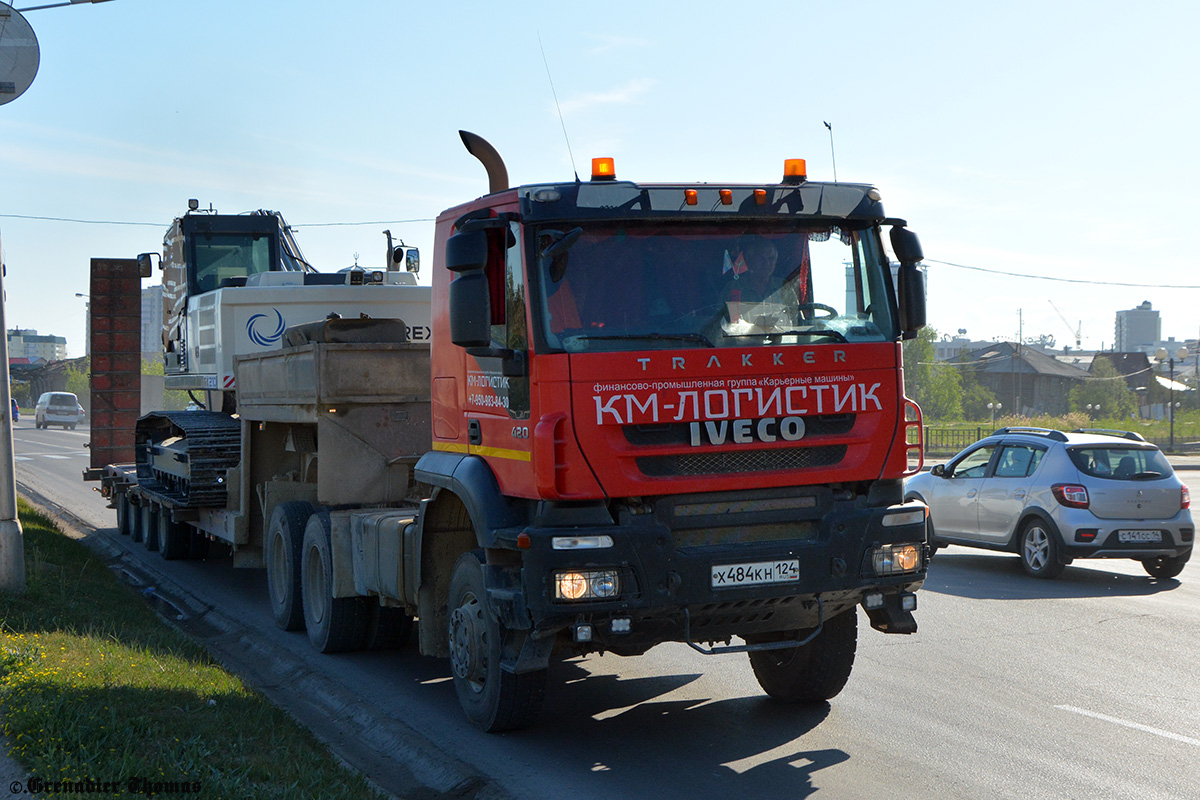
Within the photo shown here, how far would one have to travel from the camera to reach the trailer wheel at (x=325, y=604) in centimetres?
860

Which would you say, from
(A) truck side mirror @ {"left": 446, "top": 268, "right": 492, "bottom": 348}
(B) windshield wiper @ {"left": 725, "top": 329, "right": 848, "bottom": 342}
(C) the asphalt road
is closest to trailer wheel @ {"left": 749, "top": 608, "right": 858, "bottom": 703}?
(C) the asphalt road

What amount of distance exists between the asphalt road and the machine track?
5.25 ft

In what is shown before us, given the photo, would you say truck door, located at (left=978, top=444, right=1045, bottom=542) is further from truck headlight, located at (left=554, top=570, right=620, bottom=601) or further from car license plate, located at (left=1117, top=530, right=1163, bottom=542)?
truck headlight, located at (left=554, top=570, right=620, bottom=601)

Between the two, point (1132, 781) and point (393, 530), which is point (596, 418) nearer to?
point (393, 530)

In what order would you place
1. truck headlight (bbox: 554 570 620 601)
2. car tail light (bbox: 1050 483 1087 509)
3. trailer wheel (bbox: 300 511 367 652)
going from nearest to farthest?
truck headlight (bbox: 554 570 620 601), trailer wheel (bbox: 300 511 367 652), car tail light (bbox: 1050 483 1087 509)

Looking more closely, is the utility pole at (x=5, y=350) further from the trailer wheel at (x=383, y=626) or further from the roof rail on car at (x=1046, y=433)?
the roof rail on car at (x=1046, y=433)

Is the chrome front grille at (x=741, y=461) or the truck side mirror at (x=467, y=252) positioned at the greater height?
the truck side mirror at (x=467, y=252)

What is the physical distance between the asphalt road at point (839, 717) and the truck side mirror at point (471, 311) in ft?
7.02

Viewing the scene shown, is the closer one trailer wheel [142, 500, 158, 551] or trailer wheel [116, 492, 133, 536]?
trailer wheel [142, 500, 158, 551]

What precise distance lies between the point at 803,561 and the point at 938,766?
3.86 ft

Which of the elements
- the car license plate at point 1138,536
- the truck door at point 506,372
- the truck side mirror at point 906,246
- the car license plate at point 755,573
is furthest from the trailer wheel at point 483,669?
the car license plate at point 1138,536

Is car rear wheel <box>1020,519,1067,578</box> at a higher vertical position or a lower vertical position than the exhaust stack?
lower

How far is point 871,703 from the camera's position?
6.96 meters

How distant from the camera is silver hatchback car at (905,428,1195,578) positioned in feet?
38.0
